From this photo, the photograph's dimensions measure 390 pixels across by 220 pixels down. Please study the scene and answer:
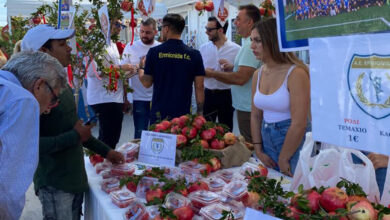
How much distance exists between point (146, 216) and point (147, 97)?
3.01m

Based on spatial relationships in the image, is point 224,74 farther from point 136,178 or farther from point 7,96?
point 7,96

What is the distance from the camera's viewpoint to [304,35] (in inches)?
47.6

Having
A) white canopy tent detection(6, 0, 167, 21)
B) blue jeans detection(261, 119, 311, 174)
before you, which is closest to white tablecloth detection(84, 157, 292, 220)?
blue jeans detection(261, 119, 311, 174)

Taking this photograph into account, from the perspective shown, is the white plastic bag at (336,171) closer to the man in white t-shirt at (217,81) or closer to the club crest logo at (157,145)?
the club crest logo at (157,145)

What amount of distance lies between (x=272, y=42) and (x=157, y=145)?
93 centimetres

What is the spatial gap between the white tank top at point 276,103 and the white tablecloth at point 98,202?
300 millimetres

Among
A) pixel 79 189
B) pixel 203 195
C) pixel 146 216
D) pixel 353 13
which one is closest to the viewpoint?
pixel 353 13

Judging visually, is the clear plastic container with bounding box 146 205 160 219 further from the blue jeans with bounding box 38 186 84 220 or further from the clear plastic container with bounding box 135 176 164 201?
the blue jeans with bounding box 38 186 84 220

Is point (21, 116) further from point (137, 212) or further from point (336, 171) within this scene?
point (336, 171)

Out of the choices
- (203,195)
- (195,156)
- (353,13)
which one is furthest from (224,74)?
(353,13)

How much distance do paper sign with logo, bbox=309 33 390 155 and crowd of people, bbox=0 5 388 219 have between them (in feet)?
2.45

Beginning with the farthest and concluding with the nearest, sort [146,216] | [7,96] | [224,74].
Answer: [224,74] → [146,216] → [7,96]

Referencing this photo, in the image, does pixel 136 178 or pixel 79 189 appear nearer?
pixel 136 178

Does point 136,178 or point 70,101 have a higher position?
point 70,101
